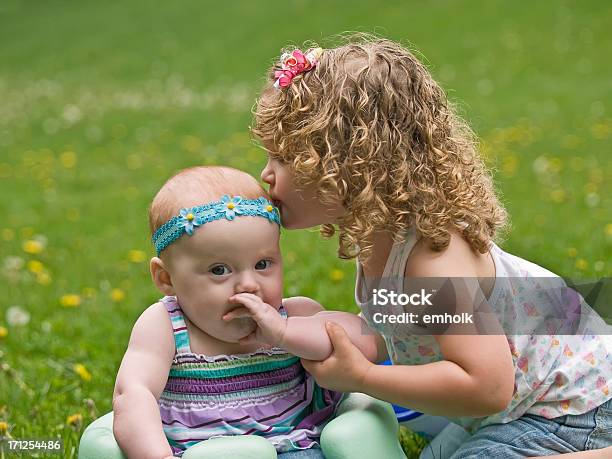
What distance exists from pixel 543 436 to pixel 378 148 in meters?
0.90

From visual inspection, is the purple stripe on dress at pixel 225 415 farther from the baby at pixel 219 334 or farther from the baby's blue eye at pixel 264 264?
the baby's blue eye at pixel 264 264

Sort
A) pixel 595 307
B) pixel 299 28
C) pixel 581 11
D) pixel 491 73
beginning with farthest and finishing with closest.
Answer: pixel 299 28 → pixel 581 11 → pixel 491 73 → pixel 595 307

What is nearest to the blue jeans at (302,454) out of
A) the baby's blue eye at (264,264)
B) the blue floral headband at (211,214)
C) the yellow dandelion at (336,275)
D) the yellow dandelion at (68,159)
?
the baby's blue eye at (264,264)

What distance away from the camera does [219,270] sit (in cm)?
233

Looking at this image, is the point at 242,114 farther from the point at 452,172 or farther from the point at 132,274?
the point at 452,172

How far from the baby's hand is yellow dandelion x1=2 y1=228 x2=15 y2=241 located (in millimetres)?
4003

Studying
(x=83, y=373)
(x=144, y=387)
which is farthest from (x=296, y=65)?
(x=83, y=373)

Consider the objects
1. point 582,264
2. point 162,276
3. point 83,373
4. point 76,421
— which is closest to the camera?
point 162,276

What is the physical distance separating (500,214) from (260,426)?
0.88 m

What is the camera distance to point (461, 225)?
92.7 inches

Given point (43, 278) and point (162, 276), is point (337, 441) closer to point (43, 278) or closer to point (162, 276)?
point (162, 276)

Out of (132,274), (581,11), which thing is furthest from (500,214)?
(581,11)

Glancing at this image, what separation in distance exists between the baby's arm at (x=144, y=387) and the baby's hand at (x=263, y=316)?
20 centimetres

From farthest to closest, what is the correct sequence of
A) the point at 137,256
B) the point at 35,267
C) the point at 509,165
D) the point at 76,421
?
the point at 509,165 → the point at 137,256 → the point at 35,267 → the point at 76,421
